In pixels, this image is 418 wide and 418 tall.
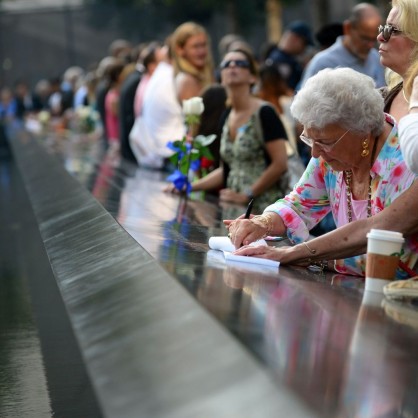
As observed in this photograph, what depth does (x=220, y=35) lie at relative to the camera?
116 ft

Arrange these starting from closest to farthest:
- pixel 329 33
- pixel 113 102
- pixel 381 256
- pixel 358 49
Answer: pixel 381 256 < pixel 358 49 < pixel 329 33 < pixel 113 102

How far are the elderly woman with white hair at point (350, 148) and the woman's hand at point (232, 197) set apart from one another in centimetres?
352

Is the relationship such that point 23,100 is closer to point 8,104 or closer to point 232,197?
A: point 8,104

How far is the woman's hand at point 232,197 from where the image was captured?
8969 millimetres

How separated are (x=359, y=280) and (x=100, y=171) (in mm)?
7622

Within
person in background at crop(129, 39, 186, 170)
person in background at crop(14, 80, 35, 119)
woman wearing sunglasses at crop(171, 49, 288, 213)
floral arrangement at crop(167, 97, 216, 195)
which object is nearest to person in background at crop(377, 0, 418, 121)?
woman wearing sunglasses at crop(171, 49, 288, 213)

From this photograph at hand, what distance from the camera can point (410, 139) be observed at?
14.4 feet

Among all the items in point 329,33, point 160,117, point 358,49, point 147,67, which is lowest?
point 160,117

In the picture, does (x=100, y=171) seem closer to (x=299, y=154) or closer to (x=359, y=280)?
(x=299, y=154)

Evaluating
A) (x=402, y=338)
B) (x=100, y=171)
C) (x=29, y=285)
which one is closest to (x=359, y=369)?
(x=402, y=338)

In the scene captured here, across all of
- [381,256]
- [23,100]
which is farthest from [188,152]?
[23,100]

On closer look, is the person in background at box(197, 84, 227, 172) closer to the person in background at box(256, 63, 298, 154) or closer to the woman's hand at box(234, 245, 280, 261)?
the person in background at box(256, 63, 298, 154)

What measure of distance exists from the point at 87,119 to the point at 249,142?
15.6 meters

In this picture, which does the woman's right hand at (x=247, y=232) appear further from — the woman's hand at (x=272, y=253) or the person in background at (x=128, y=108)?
the person in background at (x=128, y=108)
